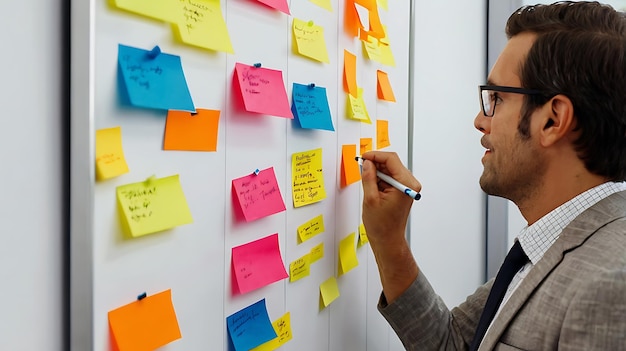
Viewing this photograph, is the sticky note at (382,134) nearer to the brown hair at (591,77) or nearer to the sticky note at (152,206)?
the brown hair at (591,77)

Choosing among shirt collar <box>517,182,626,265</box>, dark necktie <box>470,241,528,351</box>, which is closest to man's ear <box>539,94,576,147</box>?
shirt collar <box>517,182,626,265</box>

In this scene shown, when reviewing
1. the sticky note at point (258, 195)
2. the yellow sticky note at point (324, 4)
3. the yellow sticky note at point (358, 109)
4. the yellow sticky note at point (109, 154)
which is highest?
the yellow sticky note at point (324, 4)

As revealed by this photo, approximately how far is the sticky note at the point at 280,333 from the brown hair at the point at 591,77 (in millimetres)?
531

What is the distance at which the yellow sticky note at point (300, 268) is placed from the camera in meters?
0.81

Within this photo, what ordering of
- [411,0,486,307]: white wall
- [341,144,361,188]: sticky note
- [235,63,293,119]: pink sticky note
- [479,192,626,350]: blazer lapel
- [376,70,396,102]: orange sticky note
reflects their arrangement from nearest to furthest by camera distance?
[235,63,293,119]: pink sticky note
[479,192,626,350]: blazer lapel
[341,144,361,188]: sticky note
[376,70,396,102]: orange sticky note
[411,0,486,307]: white wall

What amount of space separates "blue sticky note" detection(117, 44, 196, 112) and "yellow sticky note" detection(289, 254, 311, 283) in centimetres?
35

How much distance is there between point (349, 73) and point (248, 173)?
384 mm

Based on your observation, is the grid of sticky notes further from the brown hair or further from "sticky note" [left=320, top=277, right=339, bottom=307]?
the brown hair

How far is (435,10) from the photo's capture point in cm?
140

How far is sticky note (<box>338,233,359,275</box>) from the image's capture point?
99cm

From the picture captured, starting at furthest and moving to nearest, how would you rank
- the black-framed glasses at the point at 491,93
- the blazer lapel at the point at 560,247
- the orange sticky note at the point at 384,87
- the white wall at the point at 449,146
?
the white wall at the point at 449,146
the orange sticky note at the point at 384,87
the black-framed glasses at the point at 491,93
the blazer lapel at the point at 560,247

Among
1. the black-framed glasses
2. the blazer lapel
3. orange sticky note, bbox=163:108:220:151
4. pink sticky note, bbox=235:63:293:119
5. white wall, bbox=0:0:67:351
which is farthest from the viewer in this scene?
the black-framed glasses

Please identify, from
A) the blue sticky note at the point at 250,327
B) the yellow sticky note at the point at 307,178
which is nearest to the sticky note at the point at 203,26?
the yellow sticky note at the point at 307,178

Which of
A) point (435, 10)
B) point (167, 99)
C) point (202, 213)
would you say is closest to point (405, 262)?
point (202, 213)
